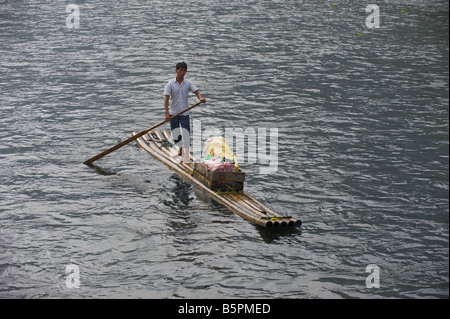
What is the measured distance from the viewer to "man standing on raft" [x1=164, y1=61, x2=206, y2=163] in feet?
55.6

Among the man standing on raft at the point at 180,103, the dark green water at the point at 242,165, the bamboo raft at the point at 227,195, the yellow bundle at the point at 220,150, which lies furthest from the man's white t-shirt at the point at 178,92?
the dark green water at the point at 242,165

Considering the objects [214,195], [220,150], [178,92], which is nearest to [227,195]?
[214,195]

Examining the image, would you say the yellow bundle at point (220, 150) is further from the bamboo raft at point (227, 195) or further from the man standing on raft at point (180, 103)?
the man standing on raft at point (180, 103)

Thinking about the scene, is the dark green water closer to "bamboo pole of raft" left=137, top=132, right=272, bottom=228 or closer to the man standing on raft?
"bamboo pole of raft" left=137, top=132, right=272, bottom=228

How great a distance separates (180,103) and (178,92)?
33 centimetres

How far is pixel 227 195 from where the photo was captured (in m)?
15.6

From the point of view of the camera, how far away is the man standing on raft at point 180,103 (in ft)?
55.6

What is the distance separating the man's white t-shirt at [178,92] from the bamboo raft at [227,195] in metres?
1.60

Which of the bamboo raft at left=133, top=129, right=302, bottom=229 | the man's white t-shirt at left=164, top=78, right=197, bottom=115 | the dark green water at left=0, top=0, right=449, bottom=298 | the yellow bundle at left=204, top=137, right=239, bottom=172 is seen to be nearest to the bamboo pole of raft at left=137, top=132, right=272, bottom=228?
the bamboo raft at left=133, top=129, right=302, bottom=229

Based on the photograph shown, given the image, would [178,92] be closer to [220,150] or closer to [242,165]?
[220,150]

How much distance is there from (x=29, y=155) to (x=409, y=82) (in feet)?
51.3

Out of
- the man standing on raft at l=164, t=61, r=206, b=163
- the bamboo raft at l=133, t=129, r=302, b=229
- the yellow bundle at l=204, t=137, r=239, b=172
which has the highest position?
the man standing on raft at l=164, t=61, r=206, b=163
